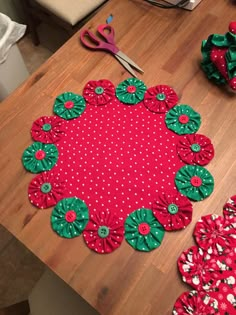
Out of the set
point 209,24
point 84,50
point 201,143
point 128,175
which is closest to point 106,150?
point 128,175

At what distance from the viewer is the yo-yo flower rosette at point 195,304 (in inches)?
24.2

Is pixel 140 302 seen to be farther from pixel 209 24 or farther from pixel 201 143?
pixel 209 24

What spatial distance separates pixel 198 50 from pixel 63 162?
1.64 ft

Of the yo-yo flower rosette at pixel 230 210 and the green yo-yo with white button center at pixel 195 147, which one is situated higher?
the green yo-yo with white button center at pixel 195 147

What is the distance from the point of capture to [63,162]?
2.52 feet

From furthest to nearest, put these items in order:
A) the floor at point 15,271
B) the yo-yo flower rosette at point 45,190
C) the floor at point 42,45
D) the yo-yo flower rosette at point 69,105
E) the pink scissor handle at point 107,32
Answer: the floor at point 42,45, the floor at point 15,271, the pink scissor handle at point 107,32, the yo-yo flower rosette at point 69,105, the yo-yo flower rosette at point 45,190

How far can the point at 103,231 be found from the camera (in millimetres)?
687

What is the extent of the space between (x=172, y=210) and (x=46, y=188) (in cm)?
28

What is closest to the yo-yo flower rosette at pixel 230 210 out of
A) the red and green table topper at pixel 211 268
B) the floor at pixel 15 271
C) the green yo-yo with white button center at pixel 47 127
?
the red and green table topper at pixel 211 268

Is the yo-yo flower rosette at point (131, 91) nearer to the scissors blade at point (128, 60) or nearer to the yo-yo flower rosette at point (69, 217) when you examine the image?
the scissors blade at point (128, 60)

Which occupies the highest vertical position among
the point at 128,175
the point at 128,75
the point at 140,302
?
the point at 128,75

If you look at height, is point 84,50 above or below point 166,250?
above

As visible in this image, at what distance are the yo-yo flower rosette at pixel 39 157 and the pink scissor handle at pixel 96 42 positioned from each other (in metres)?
0.33

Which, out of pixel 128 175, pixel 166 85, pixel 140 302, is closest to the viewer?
pixel 140 302
